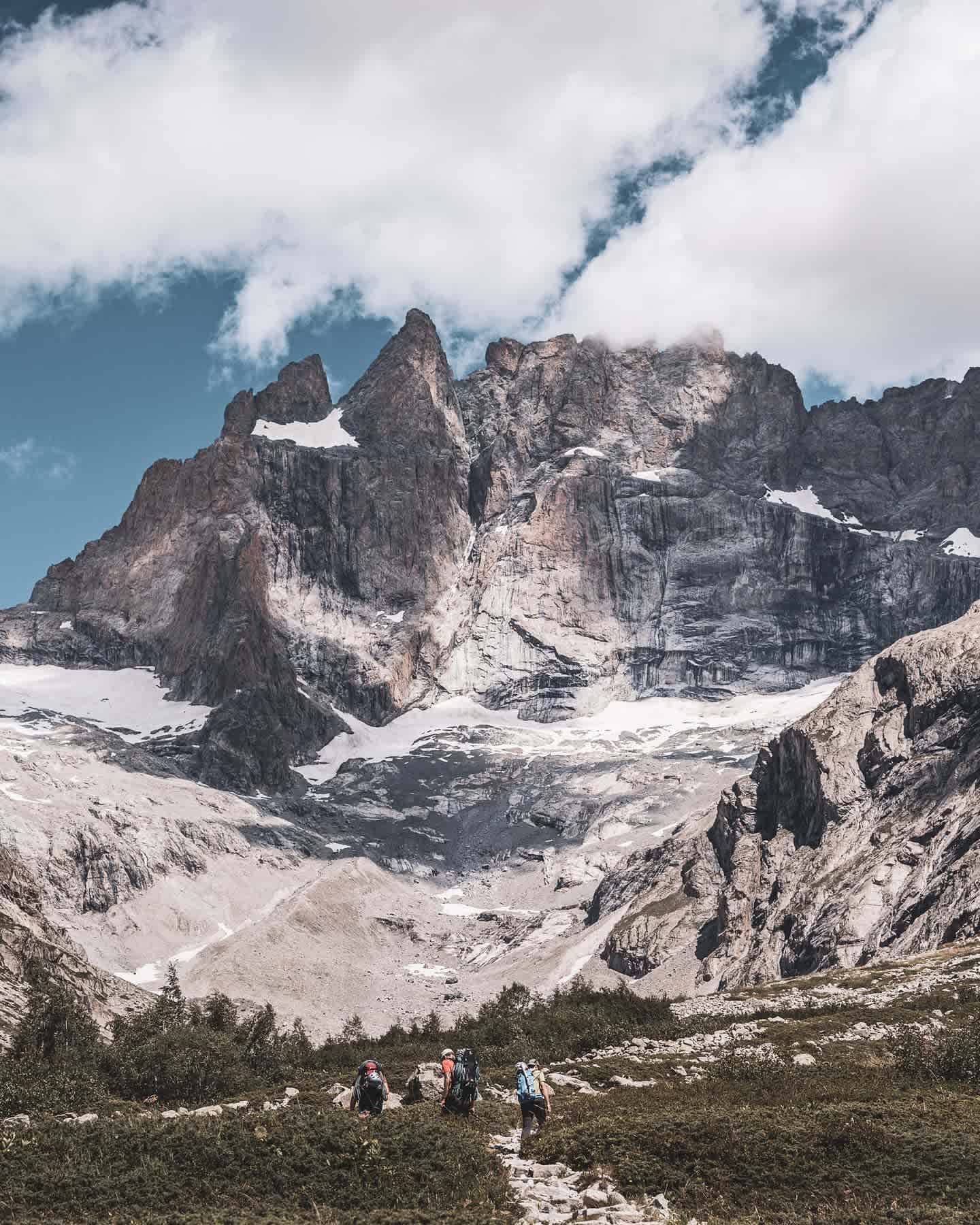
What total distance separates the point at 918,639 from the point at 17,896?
107898 millimetres

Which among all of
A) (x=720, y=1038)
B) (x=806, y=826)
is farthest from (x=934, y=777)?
(x=720, y=1038)

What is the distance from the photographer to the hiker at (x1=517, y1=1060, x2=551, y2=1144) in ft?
93.9

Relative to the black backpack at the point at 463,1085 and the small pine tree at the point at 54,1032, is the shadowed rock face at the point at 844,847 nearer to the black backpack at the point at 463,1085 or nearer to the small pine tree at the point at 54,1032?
the small pine tree at the point at 54,1032

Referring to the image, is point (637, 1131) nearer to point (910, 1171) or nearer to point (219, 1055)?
point (910, 1171)

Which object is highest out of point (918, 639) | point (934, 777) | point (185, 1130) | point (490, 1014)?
point (918, 639)

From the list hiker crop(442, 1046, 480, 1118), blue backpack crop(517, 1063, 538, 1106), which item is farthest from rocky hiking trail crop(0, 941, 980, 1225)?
blue backpack crop(517, 1063, 538, 1106)

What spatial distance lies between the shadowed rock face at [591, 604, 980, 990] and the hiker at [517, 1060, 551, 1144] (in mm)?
72580

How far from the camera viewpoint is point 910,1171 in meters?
25.3

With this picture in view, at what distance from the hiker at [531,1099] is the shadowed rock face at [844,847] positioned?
7258 cm

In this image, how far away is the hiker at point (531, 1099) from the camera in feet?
93.9

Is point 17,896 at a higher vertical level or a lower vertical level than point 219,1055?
higher

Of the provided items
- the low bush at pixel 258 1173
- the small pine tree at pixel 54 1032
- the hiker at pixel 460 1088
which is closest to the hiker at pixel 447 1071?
the hiker at pixel 460 1088

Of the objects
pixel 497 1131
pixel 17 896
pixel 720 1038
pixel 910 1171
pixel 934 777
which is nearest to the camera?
pixel 910 1171

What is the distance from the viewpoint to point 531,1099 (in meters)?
28.7
